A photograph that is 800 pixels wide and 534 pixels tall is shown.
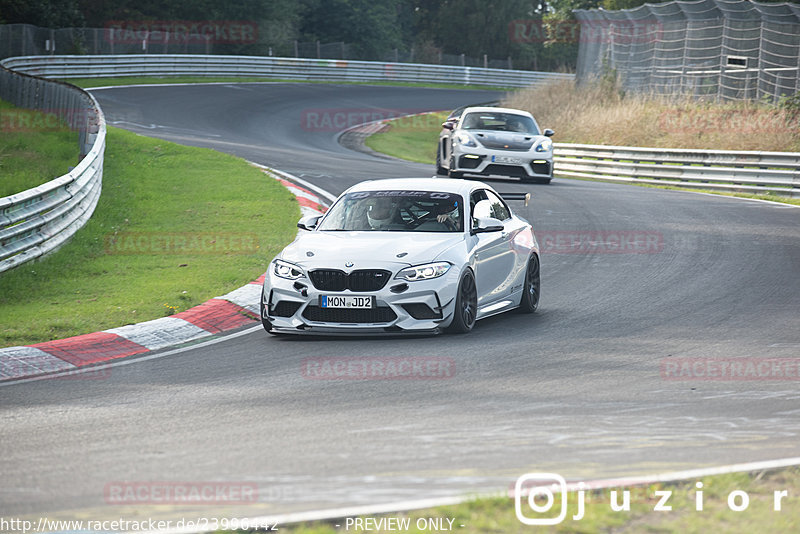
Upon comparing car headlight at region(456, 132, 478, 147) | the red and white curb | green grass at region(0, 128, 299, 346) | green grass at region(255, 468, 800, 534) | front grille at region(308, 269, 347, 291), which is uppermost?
green grass at region(255, 468, 800, 534)

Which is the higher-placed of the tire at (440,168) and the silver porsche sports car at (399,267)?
the silver porsche sports car at (399,267)

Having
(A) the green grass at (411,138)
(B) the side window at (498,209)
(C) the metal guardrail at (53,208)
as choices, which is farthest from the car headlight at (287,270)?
(A) the green grass at (411,138)

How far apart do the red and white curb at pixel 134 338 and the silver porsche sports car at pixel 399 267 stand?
84cm

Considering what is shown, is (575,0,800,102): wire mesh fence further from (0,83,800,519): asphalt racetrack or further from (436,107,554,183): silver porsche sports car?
(0,83,800,519): asphalt racetrack

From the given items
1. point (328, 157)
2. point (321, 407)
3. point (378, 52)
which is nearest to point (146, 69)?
point (328, 157)

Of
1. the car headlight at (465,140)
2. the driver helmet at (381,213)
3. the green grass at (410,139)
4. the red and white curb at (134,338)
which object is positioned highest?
the driver helmet at (381,213)

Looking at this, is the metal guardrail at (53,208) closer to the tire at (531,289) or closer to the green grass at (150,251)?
the green grass at (150,251)

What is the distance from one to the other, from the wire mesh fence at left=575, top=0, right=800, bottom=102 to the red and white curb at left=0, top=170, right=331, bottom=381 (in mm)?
22597

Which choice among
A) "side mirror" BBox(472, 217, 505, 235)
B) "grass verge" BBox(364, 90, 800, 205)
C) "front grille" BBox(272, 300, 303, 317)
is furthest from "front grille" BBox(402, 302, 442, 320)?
"grass verge" BBox(364, 90, 800, 205)

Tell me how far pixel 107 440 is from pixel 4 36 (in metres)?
41.5

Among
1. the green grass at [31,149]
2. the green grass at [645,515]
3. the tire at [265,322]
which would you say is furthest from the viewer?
the green grass at [31,149]

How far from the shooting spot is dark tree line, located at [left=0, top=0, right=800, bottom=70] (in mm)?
56562

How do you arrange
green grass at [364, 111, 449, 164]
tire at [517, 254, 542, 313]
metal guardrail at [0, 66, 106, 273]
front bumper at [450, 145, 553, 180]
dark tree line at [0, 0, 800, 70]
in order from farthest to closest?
dark tree line at [0, 0, 800, 70] → green grass at [364, 111, 449, 164] → front bumper at [450, 145, 553, 180] → metal guardrail at [0, 66, 106, 273] → tire at [517, 254, 542, 313]

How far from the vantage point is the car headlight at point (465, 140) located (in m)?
23.6
